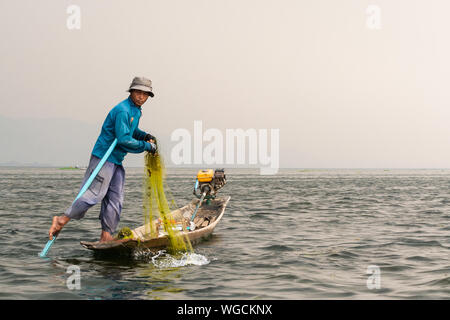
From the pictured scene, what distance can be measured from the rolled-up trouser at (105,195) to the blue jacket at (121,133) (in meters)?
0.19

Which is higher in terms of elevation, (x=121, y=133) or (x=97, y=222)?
(x=121, y=133)

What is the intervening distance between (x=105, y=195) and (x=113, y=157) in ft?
2.50

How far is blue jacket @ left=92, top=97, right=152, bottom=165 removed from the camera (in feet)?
25.7

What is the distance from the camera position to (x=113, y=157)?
8.10 metres

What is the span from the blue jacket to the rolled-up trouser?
189 mm

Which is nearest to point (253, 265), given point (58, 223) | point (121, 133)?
point (121, 133)

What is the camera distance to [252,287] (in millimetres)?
6801

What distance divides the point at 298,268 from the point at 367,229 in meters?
6.16

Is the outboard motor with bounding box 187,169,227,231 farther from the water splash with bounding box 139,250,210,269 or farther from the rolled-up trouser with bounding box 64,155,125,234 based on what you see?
the rolled-up trouser with bounding box 64,155,125,234

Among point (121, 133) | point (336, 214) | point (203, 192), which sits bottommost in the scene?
point (336, 214)

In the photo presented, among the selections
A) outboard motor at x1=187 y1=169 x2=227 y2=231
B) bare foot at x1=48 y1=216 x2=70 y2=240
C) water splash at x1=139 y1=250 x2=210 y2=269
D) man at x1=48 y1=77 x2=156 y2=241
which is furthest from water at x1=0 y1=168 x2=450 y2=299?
outboard motor at x1=187 y1=169 x2=227 y2=231

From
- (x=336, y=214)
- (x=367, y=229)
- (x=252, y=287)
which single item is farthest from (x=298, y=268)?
(x=336, y=214)

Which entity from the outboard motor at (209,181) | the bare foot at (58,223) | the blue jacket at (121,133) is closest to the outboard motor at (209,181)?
the outboard motor at (209,181)
